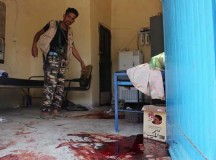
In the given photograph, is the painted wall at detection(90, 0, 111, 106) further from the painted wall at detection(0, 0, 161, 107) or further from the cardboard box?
the cardboard box

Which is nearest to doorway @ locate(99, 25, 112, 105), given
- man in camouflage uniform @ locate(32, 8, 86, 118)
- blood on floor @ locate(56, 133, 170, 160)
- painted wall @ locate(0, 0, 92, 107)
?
painted wall @ locate(0, 0, 92, 107)

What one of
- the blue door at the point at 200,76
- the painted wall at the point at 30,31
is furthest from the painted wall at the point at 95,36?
the blue door at the point at 200,76

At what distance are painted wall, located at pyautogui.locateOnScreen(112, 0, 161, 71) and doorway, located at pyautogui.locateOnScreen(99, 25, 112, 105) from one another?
21 centimetres

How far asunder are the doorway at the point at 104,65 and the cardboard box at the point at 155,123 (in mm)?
3463

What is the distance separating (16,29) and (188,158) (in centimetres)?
484

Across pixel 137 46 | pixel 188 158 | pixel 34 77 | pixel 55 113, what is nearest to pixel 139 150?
pixel 188 158

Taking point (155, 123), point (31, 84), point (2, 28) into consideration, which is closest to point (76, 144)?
point (155, 123)

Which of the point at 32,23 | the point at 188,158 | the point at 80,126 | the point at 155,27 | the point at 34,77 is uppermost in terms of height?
the point at 32,23

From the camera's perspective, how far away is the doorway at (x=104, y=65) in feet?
18.4

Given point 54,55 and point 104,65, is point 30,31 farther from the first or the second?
point 54,55

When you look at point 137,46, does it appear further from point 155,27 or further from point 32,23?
point 32,23

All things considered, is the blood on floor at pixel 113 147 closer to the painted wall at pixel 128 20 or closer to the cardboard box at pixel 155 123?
the cardboard box at pixel 155 123

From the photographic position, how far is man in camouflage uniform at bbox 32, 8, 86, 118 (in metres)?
3.31

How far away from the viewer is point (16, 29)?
16.3 ft
